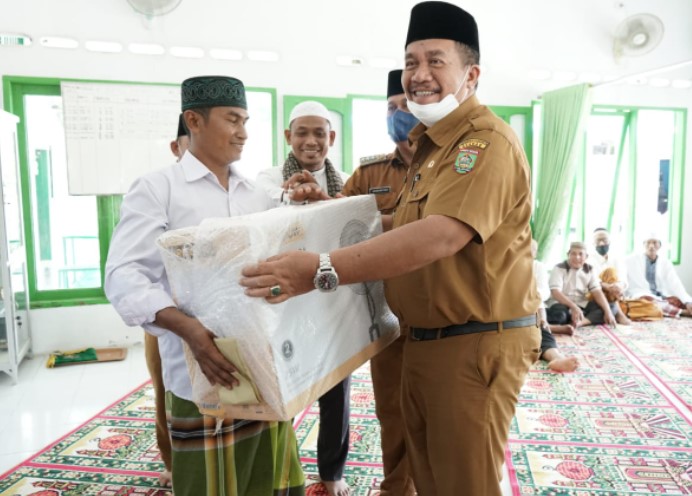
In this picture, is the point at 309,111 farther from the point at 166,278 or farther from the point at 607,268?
the point at 607,268

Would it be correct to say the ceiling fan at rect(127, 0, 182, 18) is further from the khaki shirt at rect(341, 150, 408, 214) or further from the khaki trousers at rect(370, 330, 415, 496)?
the khaki trousers at rect(370, 330, 415, 496)

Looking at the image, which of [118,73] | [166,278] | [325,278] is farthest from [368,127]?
[325,278]

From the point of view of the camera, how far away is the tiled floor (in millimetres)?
2941

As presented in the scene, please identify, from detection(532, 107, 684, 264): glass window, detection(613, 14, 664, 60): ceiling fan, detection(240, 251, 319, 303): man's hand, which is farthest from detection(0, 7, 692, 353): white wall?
detection(240, 251, 319, 303): man's hand

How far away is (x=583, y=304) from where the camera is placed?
5.50m

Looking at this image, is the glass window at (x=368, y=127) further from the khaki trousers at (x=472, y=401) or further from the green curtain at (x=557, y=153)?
the khaki trousers at (x=472, y=401)

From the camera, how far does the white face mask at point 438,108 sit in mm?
1381

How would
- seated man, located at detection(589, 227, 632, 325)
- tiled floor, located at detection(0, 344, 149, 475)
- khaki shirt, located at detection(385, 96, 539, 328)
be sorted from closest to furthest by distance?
khaki shirt, located at detection(385, 96, 539, 328) → tiled floor, located at detection(0, 344, 149, 475) → seated man, located at detection(589, 227, 632, 325)

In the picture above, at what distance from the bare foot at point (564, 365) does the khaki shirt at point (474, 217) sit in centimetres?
286

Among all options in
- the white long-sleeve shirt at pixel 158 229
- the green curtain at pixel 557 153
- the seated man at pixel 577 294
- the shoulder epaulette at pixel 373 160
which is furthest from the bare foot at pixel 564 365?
the white long-sleeve shirt at pixel 158 229

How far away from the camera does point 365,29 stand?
518 cm

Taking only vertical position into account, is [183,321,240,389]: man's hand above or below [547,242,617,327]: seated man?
above

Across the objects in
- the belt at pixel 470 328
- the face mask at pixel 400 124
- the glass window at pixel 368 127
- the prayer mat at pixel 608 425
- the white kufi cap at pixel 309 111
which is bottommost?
the prayer mat at pixel 608 425

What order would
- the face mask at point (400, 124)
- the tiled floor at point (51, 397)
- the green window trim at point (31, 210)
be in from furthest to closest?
1. the green window trim at point (31, 210)
2. the tiled floor at point (51, 397)
3. the face mask at point (400, 124)
